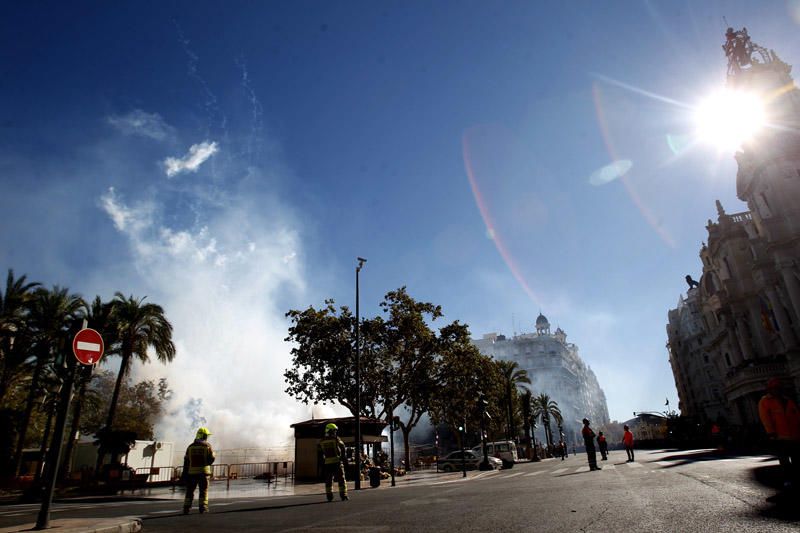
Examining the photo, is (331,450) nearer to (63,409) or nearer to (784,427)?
(63,409)

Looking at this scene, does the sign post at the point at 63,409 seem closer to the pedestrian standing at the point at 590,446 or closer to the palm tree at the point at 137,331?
the pedestrian standing at the point at 590,446

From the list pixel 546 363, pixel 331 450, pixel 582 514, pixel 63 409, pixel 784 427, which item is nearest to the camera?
pixel 582 514

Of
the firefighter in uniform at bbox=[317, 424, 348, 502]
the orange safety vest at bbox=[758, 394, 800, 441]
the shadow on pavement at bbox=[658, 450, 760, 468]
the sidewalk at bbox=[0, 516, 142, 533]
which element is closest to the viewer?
the sidewalk at bbox=[0, 516, 142, 533]

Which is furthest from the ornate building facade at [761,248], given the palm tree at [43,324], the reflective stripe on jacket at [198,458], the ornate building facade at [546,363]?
the ornate building facade at [546,363]

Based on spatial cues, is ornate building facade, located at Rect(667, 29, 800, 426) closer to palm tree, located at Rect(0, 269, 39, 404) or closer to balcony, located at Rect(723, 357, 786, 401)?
balcony, located at Rect(723, 357, 786, 401)

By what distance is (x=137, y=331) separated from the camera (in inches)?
1169

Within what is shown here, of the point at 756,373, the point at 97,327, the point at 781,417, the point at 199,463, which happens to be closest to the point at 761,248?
the point at 756,373

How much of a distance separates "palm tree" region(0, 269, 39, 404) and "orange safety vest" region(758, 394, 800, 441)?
34953 mm

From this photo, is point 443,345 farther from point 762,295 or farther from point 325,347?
point 762,295

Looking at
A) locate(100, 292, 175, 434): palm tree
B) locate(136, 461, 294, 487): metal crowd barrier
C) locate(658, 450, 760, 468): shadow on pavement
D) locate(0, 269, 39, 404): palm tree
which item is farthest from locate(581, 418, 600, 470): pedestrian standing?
locate(0, 269, 39, 404): palm tree

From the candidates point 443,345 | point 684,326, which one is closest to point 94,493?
point 443,345

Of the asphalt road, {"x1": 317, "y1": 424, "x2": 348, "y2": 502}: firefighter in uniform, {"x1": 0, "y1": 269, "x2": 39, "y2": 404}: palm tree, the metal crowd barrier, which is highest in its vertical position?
{"x1": 0, "y1": 269, "x2": 39, "y2": 404}: palm tree

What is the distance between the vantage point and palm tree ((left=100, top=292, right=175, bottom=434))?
2875 cm

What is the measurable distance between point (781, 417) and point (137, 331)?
3272 cm
